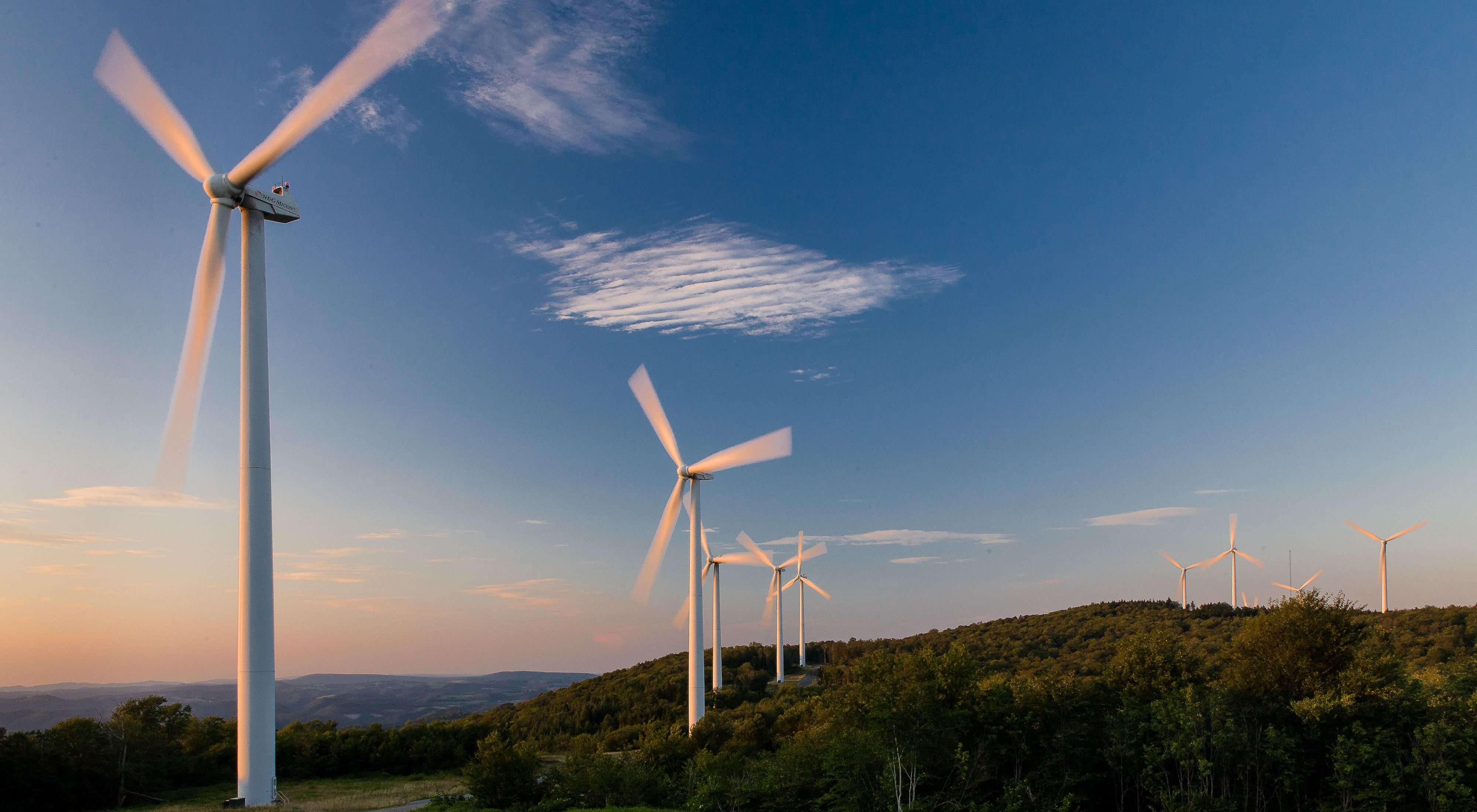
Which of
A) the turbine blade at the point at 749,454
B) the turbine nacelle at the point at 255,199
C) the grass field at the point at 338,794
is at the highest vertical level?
the turbine nacelle at the point at 255,199

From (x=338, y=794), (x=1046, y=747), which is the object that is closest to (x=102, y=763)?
(x=338, y=794)

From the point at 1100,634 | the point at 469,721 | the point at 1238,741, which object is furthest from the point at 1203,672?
the point at 1100,634

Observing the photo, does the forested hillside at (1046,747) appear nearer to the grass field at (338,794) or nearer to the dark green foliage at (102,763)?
the dark green foliage at (102,763)

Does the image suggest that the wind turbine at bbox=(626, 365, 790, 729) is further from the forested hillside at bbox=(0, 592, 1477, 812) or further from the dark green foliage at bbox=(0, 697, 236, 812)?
the dark green foliage at bbox=(0, 697, 236, 812)

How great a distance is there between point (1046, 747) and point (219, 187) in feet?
171

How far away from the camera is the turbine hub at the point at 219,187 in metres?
34.0

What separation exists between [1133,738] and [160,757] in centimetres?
5679

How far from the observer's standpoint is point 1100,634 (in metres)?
152

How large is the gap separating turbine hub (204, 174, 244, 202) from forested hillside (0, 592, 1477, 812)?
3048cm

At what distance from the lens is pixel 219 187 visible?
3409 cm

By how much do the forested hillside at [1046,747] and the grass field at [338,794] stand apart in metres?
3.44

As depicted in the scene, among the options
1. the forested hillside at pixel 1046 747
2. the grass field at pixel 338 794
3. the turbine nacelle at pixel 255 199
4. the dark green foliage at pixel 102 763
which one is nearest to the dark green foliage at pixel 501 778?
the forested hillside at pixel 1046 747

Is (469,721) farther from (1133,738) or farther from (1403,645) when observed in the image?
(1403,645)

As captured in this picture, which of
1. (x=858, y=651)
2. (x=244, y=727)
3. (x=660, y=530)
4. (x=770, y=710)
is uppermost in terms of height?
(x=660, y=530)
